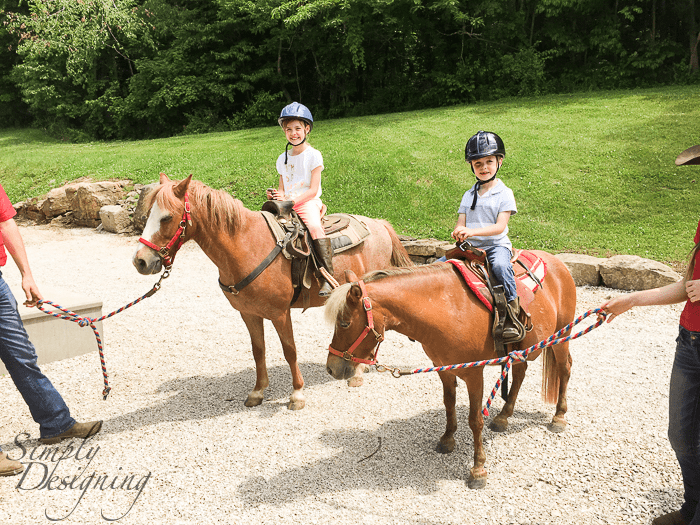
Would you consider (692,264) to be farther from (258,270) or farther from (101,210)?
(101,210)

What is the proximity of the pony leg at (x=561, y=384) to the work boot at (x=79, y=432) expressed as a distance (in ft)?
12.4

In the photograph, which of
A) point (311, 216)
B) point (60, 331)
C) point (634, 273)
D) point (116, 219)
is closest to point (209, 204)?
point (311, 216)

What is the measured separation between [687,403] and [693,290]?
0.61 meters

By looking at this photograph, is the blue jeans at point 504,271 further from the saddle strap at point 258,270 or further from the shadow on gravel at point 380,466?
the saddle strap at point 258,270

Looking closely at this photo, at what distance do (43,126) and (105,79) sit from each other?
583 cm

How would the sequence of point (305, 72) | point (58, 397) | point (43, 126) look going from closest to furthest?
point (58, 397)
point (305, 72)
point (43, 126)

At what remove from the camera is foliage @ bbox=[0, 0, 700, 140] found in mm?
18969

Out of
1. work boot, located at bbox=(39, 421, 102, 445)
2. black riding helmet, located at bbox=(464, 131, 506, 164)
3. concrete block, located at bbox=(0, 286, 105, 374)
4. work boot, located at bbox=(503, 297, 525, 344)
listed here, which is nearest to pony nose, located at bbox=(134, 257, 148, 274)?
work boot, located at bbox=(39, 421, 102, 445)

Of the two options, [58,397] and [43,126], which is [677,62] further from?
[43,126]

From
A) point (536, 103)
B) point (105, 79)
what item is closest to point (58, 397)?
point (536, 103)

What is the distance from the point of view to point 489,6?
18.8 meters

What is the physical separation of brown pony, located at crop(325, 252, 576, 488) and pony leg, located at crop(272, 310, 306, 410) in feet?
4.67

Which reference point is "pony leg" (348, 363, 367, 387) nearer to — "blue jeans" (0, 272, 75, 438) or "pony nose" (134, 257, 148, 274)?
"pony nose" (134, 257, 148, 274)

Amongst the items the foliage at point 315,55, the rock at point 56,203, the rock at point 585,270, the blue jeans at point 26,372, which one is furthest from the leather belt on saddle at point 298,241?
the foliage at point 315,55
